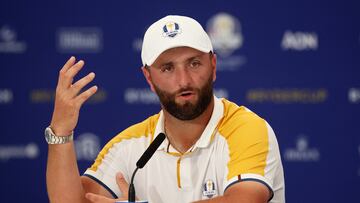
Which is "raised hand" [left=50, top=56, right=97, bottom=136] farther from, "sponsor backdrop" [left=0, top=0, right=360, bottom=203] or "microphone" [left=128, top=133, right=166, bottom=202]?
"sponsor backdrop" [left=0, top=0, right=360, bottom=203]

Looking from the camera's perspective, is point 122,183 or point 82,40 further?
point 82,40

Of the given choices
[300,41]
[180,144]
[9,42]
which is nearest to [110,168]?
[180,144]

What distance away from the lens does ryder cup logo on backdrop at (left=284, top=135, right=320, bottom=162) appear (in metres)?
4.83

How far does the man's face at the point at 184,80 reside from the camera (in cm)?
260

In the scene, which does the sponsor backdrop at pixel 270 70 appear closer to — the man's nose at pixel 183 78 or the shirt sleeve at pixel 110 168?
the shirt sleeve at pixel 110 168

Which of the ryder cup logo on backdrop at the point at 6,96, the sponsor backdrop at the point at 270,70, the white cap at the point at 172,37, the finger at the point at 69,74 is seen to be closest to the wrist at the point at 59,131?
the finger at the point at 69,74

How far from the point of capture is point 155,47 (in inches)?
104

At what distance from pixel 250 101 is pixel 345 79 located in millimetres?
627

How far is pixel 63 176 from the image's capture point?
2717 mm

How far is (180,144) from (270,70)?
84.5 inches

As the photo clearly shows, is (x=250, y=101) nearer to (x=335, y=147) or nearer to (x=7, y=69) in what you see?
(x=335, y=147)

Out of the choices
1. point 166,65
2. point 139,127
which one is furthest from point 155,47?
point 139,127

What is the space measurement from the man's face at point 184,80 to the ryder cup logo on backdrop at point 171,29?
6 cm

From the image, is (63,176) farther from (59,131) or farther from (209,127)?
(209,127)
